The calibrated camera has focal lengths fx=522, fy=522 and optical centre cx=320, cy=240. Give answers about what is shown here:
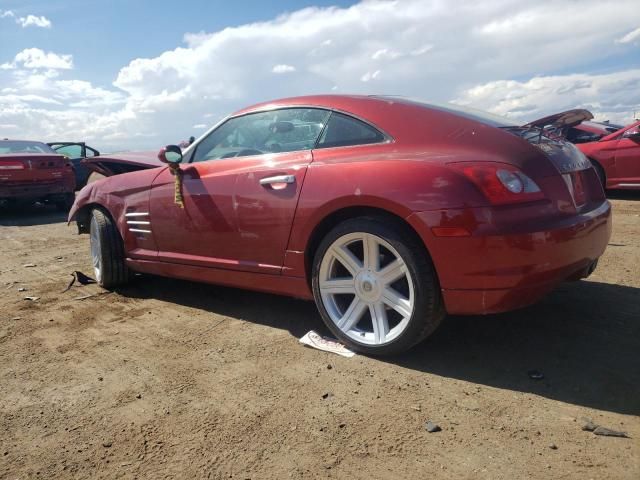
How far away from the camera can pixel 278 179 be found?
314cm

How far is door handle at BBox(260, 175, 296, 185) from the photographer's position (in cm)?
307

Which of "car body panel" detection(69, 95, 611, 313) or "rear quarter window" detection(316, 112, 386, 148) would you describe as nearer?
"car body panel" detection(69, 95, 611, 313)

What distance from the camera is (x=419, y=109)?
3.02 metres

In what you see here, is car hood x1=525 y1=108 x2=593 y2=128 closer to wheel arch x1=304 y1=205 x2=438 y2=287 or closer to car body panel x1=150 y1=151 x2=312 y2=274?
wheel arch x1=304 y1=205 x2=438 y2=287

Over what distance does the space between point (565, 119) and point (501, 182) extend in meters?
1.48

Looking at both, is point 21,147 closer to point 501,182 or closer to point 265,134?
point 265,134

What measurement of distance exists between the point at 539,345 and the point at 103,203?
140 inches

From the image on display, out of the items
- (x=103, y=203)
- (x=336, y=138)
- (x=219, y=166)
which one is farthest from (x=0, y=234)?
(x=336, y=138)

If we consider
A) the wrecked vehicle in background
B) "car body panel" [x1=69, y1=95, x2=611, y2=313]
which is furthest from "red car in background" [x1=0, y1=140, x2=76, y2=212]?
the wrecked vehicle in background

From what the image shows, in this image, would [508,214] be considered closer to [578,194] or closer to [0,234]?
[578,194]

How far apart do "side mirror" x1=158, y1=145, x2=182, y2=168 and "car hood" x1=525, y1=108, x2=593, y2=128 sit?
2511 mm

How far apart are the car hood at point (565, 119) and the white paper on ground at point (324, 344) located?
1986 millimetres

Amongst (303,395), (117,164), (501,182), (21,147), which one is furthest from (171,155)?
(21,147)

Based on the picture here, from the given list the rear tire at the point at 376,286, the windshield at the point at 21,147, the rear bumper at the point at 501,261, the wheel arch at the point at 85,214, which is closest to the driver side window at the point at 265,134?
the rear tire at the point at 376,286
